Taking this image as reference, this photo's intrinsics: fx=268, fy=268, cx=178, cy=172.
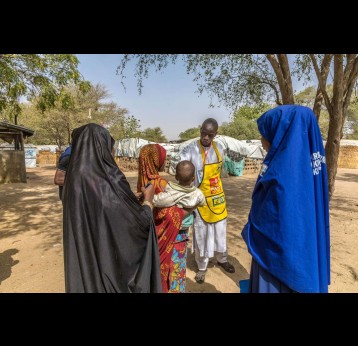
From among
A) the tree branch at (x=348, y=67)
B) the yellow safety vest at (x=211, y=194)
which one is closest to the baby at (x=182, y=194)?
the yellow safety vest at (x=211, y=194)

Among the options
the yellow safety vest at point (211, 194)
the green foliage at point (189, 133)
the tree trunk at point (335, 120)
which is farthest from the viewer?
the green foliage at point (189, 133)

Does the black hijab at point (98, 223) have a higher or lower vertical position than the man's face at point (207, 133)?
lower

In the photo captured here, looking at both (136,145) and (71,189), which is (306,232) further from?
(136,145)

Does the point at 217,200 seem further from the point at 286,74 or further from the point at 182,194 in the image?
the point at 286,74

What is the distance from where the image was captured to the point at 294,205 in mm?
1338

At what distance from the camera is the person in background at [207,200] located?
3133 mm

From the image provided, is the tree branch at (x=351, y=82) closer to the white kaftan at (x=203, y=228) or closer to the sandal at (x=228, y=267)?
the white kaftan at (x=203, y=228)

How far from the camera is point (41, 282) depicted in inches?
123

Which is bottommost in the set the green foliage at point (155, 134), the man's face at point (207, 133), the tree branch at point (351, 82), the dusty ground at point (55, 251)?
the dusty ground at point (55, 251)

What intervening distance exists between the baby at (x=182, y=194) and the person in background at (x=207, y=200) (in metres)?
0.96

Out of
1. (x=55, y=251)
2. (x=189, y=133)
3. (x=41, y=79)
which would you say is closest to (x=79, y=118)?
(x=41, y=79)

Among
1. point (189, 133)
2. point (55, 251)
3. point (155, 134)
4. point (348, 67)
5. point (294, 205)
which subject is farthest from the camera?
point (189, 133)

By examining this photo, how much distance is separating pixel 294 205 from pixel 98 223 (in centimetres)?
105

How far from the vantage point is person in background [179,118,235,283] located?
313 centimetres
